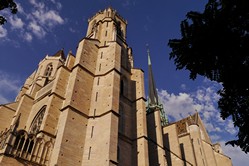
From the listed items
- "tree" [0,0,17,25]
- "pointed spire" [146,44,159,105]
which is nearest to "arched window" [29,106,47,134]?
"tree" [0,0,17,25]

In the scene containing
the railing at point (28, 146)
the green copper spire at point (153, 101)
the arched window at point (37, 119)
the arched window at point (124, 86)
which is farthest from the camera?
the green copper spire at point (153, 101)

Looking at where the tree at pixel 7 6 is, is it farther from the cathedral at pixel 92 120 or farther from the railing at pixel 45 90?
the railing at pixel 45 90

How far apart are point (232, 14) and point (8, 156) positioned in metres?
11.9

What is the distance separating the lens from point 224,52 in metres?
5.61

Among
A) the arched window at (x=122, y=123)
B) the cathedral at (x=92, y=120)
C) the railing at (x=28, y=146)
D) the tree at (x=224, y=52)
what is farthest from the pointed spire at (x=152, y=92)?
the tree at (x=224, y=52)

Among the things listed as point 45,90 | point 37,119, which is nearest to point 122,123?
point 37,119

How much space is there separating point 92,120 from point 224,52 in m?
11.5

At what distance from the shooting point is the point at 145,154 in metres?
16.6

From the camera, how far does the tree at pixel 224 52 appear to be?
→ 537cm

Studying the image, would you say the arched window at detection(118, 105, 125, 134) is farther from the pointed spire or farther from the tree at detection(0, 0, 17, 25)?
the pointed spire

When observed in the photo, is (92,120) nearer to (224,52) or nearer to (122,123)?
(122,123)

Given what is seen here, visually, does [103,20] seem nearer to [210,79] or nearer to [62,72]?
[62,72]

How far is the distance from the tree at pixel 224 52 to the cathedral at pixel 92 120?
8656 mm

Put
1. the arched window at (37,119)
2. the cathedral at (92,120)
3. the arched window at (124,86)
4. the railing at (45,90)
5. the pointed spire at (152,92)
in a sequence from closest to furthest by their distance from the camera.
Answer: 1. the cathedral at (92,120)
2. the arched window at (37,119)
3. the railing at (45,90)
4. the arched window at (124,86)
5. the pointed spire at (152,92)
